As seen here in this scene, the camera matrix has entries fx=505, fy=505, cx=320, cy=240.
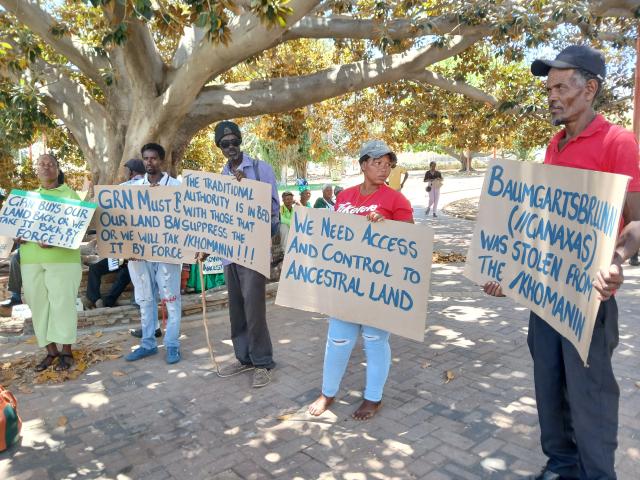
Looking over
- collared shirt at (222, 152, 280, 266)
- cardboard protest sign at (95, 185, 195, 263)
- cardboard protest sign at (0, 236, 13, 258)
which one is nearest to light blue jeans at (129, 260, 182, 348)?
cardboard protest sign at (95, 185, 195, 263)

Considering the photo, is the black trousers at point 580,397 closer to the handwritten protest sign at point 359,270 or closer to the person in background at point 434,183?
the handwritten protest sign at point 359,270

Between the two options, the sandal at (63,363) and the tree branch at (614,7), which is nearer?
the sandal at (63,363)

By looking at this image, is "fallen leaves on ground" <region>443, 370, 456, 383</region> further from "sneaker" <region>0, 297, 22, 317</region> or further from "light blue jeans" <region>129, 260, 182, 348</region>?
"sneaker" <region>0, 297, 22, 317</region>

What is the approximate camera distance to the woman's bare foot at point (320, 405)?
3650 mm

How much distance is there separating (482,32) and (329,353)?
6.43 metres

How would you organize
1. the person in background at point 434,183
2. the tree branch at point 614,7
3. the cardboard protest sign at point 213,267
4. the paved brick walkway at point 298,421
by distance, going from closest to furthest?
1. the paved brick walkway at point 298,421
2. the cardboard protest sign at point 213,267
3. the tree branch at point 614,7
4. the person in background at point 434,183

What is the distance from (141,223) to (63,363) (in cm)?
147

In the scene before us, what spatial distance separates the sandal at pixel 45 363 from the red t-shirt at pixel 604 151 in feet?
14.9

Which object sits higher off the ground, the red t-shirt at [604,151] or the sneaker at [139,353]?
the red t-shirt at [604,151]

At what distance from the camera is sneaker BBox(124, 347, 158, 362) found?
15.9ft

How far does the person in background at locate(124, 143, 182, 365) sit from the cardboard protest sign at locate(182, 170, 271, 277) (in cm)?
38

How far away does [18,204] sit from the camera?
448 centimetres

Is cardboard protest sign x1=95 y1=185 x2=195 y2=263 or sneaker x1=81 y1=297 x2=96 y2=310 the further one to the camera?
sneaker x1=81 y1=297 x2=96 y2=310

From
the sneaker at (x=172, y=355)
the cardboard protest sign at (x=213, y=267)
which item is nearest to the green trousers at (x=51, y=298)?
the sneaker at (x=172, y=355)
